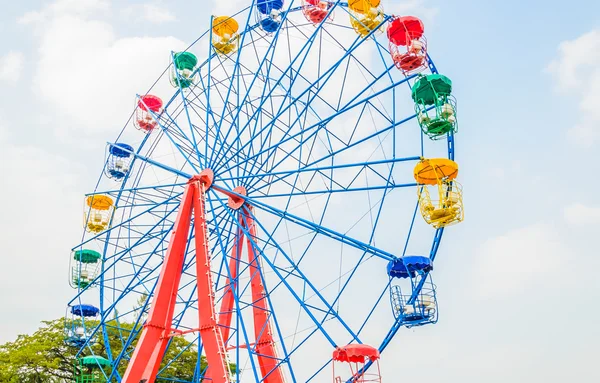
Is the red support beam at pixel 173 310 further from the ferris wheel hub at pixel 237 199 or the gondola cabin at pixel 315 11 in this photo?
the gondola cabin at pixel 315 11

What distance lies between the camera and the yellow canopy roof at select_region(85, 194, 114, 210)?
21.0 m

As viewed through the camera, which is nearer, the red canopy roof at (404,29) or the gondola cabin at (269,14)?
the red canopy roof at (404,29)

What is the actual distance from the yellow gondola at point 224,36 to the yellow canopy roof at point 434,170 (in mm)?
9577

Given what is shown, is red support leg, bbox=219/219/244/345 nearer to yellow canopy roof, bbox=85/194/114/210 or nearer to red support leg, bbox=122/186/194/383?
red support leg, bbox=122/186/194/383

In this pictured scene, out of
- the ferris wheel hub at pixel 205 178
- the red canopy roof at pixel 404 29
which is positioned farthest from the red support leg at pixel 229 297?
the red canopy roof at pixel 404 29

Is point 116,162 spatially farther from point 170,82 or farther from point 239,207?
point 239,207

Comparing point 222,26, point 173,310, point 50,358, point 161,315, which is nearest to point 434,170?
point 173,310

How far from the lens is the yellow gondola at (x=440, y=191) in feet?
46.5

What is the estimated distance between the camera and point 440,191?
14.5 m

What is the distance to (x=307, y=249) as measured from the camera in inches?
648

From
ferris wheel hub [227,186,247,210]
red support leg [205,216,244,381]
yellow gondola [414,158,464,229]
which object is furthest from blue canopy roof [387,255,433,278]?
ferris wheel hub [227,186,247,210]

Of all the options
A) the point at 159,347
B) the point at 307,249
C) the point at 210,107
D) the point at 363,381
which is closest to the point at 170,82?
the point at 210,107

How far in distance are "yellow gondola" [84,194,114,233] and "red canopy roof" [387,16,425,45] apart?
36.4ft

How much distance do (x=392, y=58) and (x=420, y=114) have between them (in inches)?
78.4
